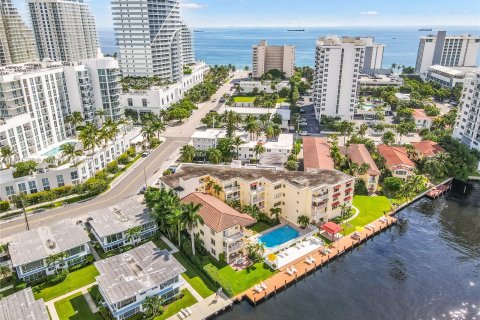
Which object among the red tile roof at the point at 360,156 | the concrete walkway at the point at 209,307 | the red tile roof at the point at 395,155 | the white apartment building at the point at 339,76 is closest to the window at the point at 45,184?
the concrete walkway at the point at 209,307

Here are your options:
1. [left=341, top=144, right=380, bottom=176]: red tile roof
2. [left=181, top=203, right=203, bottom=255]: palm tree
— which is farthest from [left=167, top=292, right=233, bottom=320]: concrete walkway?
[left=341, top=144, right=380, bottom=176]: red tile roof

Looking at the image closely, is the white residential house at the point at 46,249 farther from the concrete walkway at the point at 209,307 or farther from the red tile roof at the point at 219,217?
the concrete walkway at the point at 209,307

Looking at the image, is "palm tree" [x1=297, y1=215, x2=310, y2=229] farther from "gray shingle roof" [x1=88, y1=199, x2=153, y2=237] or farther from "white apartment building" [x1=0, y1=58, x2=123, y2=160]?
"white apartment building" [x1=0, y1=58, x2=123, y2=160]

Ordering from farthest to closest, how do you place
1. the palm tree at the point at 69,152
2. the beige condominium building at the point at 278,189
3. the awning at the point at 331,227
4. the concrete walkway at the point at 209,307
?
1. the palm tree at the point at 69,152
2. the beige condominium building at the point at 278,189
3. the awning at the point at 331,227
4. the concrete walkway at the point at 209,307

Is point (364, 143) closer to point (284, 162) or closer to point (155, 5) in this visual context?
point (284, 162)

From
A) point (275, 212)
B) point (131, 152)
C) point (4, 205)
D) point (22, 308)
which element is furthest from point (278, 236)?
point (4, 205)

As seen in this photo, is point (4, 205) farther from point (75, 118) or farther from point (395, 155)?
point (395, 155)
